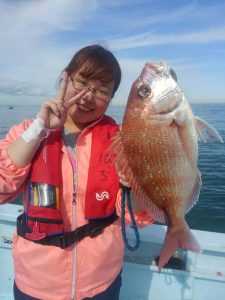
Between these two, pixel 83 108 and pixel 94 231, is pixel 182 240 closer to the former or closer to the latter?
pixel 94 231

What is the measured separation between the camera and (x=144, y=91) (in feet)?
6.07

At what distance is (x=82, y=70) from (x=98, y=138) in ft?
1.71

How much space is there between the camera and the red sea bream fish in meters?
1.78

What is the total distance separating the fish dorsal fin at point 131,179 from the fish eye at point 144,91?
269 mm

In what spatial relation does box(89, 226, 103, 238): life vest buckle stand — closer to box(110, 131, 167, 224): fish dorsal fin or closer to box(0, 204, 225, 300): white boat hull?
box(110, 131, 167, 224): fish dorsal fin

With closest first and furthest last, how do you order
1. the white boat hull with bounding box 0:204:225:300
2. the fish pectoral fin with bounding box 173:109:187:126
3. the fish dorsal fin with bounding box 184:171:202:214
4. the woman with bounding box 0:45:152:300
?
the fish pectoral fin with bounding box 173:109:187:126
the fish dorsal fin with bounding box 184:171:202:214
the woman with bounding box 0:45:152:300
the white boat hull with bounding box 0:204:225:300

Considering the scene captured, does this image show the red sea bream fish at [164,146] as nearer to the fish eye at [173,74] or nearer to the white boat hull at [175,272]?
the fish eye at [173,74]

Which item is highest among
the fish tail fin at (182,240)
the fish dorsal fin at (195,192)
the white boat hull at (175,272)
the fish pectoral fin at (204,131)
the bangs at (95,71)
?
the bangs at (95,71)

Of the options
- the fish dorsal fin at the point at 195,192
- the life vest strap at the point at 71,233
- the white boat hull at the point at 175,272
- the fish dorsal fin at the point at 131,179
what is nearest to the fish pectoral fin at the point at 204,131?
the fish dorsal fin at the point at 195,192

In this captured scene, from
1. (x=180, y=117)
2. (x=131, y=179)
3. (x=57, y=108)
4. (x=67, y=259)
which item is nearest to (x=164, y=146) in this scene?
(x=180, y=117)

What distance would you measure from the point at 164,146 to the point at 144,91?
0.34m

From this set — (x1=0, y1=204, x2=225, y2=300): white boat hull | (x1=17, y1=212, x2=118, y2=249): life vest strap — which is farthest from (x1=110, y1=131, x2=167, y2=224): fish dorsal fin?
(x1=0, y1=204, x2=225, y2=300): white boat hull

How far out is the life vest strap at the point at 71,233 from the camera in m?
2.25

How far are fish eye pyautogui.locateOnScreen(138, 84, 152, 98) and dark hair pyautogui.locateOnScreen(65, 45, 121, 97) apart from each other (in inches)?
19.4
